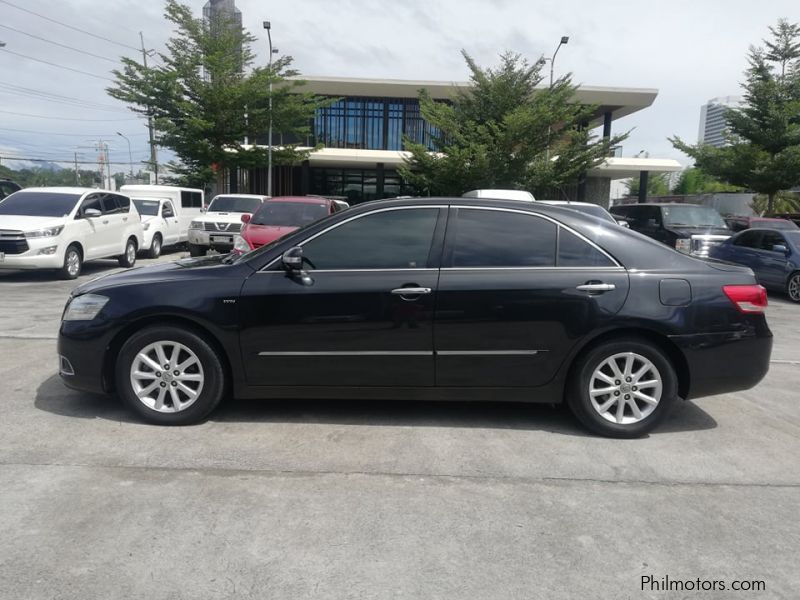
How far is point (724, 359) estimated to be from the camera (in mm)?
4430

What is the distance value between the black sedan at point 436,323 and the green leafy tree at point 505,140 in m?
19.5

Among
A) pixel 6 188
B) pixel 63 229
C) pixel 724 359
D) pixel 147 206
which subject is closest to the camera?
pixel 724 359

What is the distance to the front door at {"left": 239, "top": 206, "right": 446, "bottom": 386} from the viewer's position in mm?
4332

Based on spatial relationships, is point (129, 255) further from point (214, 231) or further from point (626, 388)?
point (626, 388)

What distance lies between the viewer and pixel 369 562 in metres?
2.86

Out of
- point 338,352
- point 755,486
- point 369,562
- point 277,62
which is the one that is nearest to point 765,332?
point 755,486

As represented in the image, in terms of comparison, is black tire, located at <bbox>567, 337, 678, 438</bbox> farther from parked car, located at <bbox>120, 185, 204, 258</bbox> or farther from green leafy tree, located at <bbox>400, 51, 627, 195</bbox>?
green leafy tree, located at <bbox>400, 51, 627, 195</bbox>

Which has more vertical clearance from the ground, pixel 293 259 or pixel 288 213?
pixel 288 213

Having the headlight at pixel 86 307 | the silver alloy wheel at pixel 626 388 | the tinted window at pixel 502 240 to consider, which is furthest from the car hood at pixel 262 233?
the silver alloy wheel at pixel 626 388

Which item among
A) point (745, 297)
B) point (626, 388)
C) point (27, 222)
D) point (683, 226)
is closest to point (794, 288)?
point (683, 226)

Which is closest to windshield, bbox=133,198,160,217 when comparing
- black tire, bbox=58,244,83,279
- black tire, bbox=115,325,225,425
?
black tire, bbox=58,244,83,279

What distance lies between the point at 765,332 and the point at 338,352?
9.97ft

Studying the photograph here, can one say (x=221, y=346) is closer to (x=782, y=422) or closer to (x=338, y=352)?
(x=338, y=352)

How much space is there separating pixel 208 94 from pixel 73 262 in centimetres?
1330
